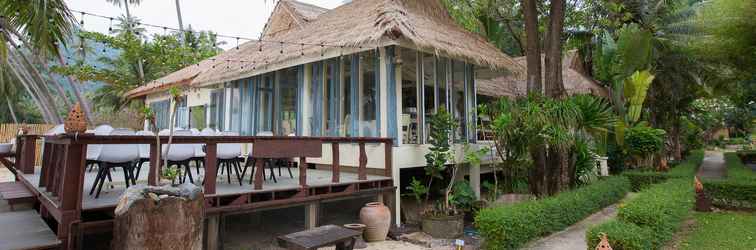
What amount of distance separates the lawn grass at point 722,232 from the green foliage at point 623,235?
1.49 meters

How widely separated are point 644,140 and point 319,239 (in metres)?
10.9

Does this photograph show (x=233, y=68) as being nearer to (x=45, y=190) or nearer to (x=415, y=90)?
(x=415, y=90)

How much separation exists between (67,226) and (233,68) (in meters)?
6.15

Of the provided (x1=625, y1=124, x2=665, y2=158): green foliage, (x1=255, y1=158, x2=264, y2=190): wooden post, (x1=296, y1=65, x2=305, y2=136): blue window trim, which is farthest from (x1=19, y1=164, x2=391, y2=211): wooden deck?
(x1=625, y1=124, x2=665, y2=158): green foliage

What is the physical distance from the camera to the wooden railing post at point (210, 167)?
410 centimetres

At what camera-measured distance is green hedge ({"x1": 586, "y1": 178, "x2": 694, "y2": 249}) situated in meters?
4.05

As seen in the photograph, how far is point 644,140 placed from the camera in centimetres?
1095

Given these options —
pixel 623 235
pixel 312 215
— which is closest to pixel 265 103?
pixel 312 215

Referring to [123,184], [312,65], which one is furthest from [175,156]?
[312,65]

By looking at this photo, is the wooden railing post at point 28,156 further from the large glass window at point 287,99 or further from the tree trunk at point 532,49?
the tree trunk at point 532,49

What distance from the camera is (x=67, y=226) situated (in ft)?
10.7

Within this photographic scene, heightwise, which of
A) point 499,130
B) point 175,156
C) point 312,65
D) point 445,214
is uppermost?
point 312,65

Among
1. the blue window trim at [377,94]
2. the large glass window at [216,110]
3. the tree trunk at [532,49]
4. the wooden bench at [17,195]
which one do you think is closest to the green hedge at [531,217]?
the tree trunk at [532,49]

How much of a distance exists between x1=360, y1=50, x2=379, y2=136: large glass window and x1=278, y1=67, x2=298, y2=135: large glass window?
213cm
